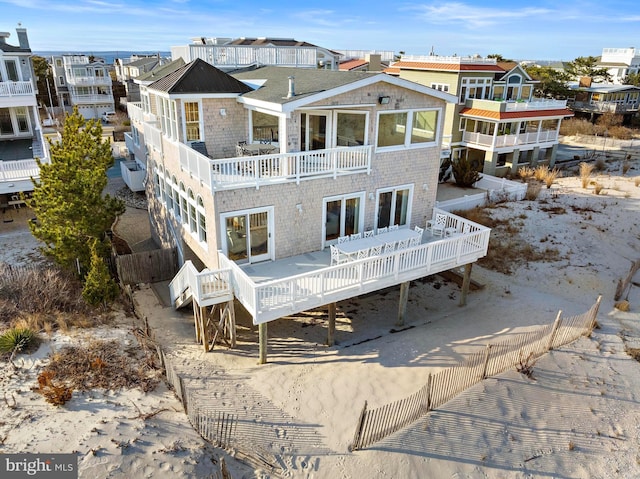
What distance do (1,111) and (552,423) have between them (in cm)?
3085

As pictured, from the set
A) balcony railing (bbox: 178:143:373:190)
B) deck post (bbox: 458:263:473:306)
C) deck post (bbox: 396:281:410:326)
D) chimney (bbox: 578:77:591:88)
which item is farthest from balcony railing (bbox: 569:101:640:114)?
deck post (bbox: 396:281:410:326)

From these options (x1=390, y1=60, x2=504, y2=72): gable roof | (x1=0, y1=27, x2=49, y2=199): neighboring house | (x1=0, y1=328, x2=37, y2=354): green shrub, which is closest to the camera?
(x1=0, y1=328, x2=37, y2=354): green shrub

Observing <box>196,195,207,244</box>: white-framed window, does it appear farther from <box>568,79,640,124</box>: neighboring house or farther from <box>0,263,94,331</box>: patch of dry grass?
<box>568,79,640,124</box>: neighboring house

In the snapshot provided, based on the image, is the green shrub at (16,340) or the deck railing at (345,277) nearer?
the green shrub at (16,340)

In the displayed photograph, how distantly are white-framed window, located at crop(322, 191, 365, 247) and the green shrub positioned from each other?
361 inches

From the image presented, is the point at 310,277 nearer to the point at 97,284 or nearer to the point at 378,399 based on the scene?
the point at 378,399

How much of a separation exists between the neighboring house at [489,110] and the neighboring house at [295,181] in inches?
782

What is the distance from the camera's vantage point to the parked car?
56625mm

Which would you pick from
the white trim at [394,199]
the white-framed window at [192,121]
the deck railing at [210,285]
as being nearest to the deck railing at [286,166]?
the white trim at [394,199]

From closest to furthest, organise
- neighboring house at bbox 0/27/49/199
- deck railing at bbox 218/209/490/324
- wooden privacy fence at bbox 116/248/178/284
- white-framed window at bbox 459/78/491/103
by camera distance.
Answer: deck railing at bbox 218/209/490/324
wooden privacy fence at bbox 116/248/178/284
neighboring house at bbox 0/27/49/199
white-framed window at bbox 459/78/491/103

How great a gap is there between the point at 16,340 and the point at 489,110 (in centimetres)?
3329

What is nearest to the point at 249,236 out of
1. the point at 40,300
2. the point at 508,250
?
the point at 40,300

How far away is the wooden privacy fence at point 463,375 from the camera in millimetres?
10297

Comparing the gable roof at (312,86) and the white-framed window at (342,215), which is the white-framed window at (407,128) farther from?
the white-framed window at (342,215)
